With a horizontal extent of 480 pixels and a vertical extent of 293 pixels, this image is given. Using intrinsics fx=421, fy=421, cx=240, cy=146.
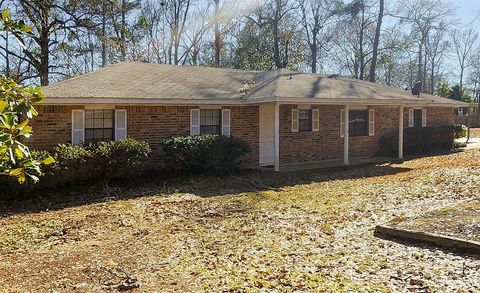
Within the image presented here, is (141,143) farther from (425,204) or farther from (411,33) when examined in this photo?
(411,33)

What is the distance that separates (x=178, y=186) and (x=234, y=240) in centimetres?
530

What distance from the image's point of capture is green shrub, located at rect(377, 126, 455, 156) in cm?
1903

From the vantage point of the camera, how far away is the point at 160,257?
6.00m

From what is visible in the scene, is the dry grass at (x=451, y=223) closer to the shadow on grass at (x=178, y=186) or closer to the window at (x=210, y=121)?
the shadow on grass at (x=178, y=186)

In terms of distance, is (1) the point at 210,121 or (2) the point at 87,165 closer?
(2) the point at 87,165

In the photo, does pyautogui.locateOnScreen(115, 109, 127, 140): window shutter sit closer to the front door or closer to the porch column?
the porch column

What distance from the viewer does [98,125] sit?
1258 cm

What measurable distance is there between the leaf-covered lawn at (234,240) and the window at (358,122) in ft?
22.0

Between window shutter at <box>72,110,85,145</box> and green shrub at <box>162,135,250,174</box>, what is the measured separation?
2.35 metres

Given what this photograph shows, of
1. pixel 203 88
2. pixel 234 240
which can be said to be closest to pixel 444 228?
pixel 234 240

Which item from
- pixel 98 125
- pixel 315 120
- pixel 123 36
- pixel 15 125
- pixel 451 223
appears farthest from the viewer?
pixel 123 36

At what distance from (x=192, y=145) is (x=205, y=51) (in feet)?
82.6

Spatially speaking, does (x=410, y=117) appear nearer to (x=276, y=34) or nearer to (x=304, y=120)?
(x=304, y=120)

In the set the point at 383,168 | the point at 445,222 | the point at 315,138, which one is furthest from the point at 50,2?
the point at 445,222
